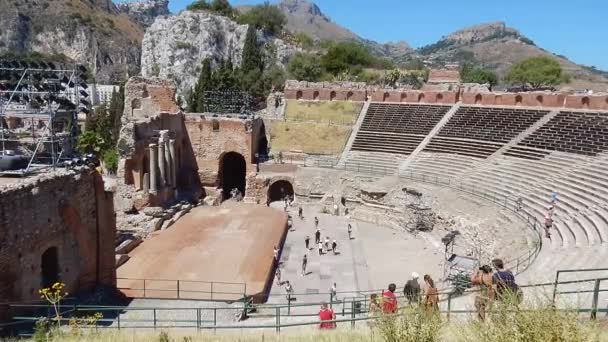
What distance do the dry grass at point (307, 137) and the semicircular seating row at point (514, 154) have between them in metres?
1.56

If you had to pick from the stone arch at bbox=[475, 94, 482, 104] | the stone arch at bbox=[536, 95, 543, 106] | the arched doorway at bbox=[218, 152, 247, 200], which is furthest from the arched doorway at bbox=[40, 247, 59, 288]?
the stone arch at bbox=[536, 95, 543, 106]

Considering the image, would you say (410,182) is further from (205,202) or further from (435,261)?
(205,202)

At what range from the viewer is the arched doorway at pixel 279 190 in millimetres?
38531

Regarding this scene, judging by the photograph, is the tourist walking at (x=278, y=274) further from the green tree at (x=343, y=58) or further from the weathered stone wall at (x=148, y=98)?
the green tree at (x=343, y=58)

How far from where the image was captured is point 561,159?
30.2 metres

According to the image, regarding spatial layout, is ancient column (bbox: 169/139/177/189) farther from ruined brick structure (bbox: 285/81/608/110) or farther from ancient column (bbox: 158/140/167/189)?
ruined brick structure (bbox: 285/81/608/110)

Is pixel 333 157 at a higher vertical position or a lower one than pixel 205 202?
higher

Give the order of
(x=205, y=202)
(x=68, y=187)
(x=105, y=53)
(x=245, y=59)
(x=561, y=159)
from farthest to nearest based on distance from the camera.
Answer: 1. (x=105, y=53)
2. (x=245, y=59)
3. (x=205, y=202)
4. (x=561, y=159)
5. (x=68, y=187)

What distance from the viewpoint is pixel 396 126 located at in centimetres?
4281

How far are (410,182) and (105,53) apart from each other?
150 metres

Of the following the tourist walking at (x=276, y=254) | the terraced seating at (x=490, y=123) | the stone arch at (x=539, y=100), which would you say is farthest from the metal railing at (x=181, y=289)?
the stone arch at (x=539, y=100)

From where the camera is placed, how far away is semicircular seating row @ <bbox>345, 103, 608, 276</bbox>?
75.7 ft

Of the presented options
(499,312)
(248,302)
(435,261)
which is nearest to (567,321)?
(499,312)

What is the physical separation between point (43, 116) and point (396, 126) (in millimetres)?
30157
